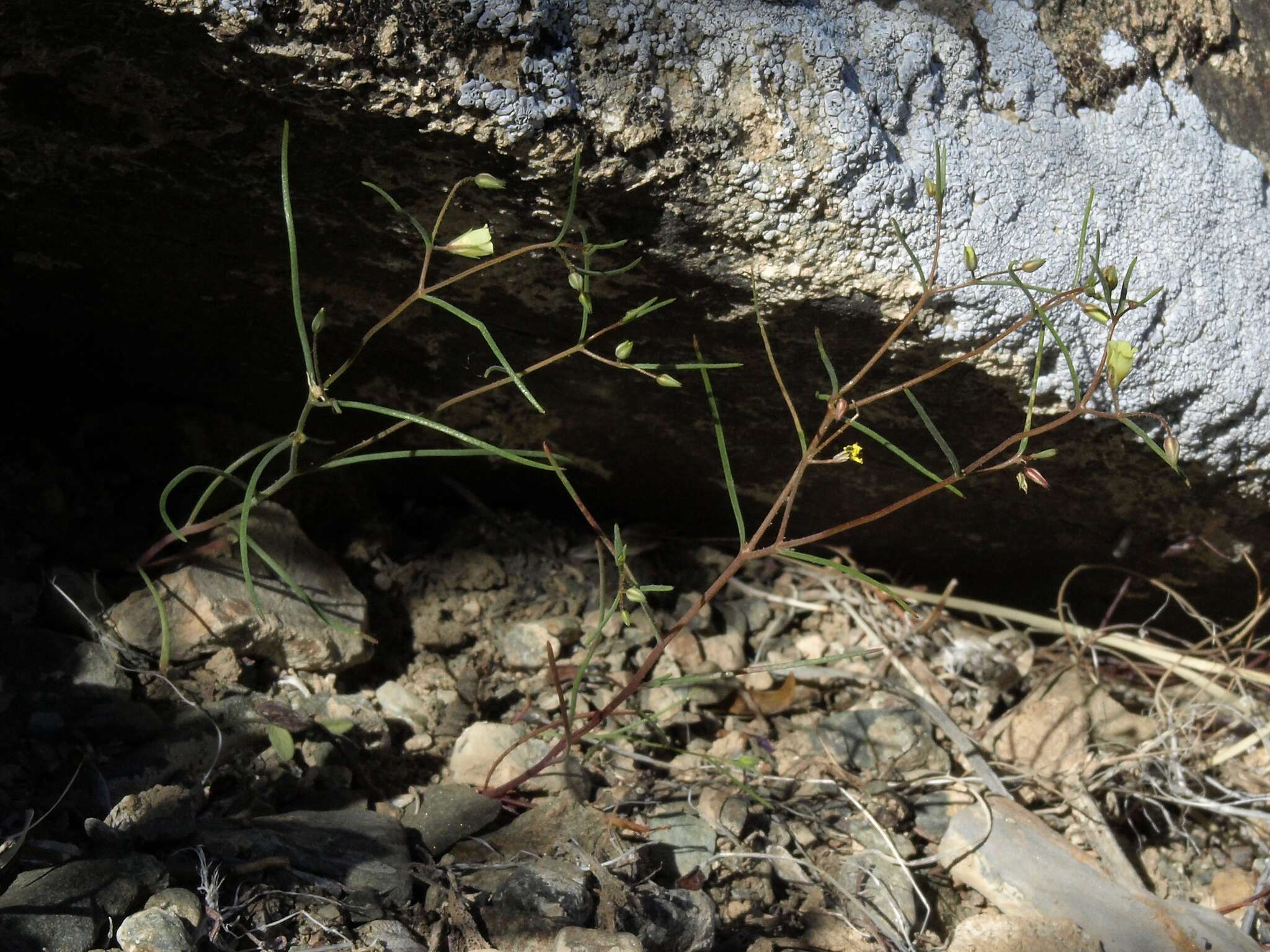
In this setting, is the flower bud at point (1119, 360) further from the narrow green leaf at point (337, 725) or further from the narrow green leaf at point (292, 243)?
the narrow green leaf at point (337, 725)

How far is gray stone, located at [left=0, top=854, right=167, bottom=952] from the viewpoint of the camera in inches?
40.4

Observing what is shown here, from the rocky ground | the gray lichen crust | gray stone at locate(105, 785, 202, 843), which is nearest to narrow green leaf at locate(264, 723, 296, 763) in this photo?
the rocky ground

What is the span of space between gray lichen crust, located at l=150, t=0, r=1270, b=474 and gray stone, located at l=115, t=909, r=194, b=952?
3.07ft

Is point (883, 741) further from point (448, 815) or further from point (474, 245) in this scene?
point (474, 245)

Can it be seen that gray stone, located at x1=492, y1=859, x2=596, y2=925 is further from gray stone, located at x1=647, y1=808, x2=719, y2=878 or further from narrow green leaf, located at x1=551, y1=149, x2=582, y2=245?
narrow green leaf, located at x1=551, y1=149, x2=582, y2=245

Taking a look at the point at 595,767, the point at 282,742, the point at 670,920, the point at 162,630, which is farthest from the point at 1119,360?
the point at 162,630

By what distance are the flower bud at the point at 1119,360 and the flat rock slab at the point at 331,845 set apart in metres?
1.02

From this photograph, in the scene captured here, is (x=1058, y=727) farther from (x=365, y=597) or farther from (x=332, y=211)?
(x=332, y=211)

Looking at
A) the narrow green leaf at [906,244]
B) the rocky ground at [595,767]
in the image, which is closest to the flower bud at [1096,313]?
the narrow green leaf at [906,244]

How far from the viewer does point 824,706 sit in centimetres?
189

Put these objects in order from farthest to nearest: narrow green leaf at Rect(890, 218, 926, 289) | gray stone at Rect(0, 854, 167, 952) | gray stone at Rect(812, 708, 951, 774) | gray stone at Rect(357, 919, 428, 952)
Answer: gray stone at Rect(812, 708, 951, 774), narrow green leaf at Rect(890, 218, 926, 289), gray stone at Rect(357, 919, 428, 952), gray stone at Rect(0, 854, 167, 952)

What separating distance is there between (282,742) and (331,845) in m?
0.24

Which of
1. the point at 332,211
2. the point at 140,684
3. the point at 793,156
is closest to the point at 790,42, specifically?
the point at 793,156

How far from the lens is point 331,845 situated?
1.28 meters
